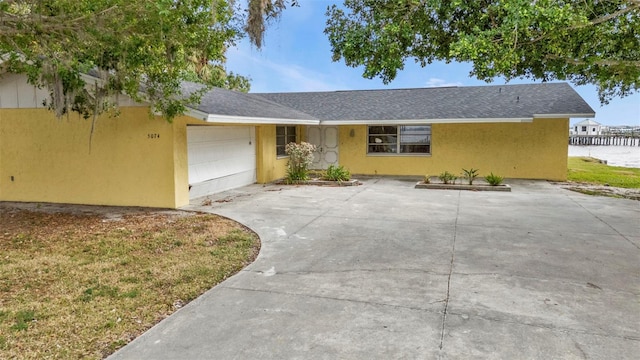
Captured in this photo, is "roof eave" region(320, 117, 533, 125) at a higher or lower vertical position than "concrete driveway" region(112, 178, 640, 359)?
higher

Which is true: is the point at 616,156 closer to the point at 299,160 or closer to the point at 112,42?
the point at 299,160

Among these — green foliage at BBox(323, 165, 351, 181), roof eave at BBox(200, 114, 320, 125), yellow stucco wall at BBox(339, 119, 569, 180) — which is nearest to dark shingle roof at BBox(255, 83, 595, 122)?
yellow stucco wall at BBox(339, 119, 569, 180)

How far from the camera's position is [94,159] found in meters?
10.2

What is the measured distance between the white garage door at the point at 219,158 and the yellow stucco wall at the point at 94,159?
846 millimetres

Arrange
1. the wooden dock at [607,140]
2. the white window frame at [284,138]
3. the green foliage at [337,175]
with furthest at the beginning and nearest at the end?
the wooden dock at [607,140]
the white window frame at [284,138]
the green foliage at [337,175]

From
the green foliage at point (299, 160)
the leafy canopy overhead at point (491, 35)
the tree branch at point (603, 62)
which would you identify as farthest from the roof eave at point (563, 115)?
the green foliage at point (299, 160)

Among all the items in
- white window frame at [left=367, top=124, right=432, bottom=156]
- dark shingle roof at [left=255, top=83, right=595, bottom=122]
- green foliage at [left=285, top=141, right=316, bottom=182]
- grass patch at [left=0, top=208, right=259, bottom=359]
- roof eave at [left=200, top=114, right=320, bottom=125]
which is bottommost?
grass patch at [left=0, top=208, right=259, bottom=359]

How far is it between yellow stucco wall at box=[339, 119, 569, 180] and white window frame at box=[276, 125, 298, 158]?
2.62m

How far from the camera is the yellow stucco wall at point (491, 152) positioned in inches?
593

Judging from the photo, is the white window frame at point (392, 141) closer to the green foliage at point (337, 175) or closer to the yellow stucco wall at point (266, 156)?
the green foliage at point (337, 175)

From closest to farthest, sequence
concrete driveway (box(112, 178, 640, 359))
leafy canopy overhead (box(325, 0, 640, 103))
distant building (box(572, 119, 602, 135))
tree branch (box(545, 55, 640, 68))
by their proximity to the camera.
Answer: concrete driveway (box(112, 178, 640, 359)) < leafy canopy overhead (box(325, 0, 640, 103)) < tree branch (box(545, 55, 640, 68)) < distant building (box(572, 119, 602, 135))

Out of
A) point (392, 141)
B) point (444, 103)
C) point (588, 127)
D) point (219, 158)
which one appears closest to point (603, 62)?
point (444, 103)

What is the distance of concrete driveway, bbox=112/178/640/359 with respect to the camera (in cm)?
351

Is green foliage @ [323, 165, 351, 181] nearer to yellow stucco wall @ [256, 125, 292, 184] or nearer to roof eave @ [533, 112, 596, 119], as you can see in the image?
yellow stucco wall @ [256, 125, 292, 184]
